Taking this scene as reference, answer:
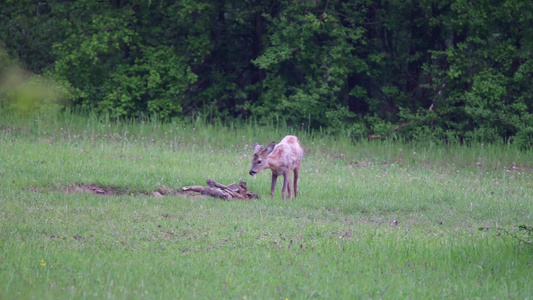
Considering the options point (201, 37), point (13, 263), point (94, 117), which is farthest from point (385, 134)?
point (13, 263)

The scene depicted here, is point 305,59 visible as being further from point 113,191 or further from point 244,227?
point 244,227

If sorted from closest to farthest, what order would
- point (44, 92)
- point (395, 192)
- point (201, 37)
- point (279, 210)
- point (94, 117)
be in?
point (279, 210), point (395, 192), point (94, 117), point (44, 92), point (201, 37)

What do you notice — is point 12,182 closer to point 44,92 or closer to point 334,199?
point 334,199

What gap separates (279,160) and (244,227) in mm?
3867

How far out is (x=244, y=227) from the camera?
10352 mm

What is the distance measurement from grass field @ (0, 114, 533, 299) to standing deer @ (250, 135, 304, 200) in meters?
Result: 0.52

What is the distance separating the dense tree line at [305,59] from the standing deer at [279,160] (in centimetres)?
1122

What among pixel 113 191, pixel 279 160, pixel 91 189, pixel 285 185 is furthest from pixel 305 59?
pixel 91 189

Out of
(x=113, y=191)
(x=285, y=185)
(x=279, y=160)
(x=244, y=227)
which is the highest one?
(x=279, y=160)

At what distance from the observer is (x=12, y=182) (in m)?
13.0

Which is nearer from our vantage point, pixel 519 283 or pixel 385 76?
pixel 519 283

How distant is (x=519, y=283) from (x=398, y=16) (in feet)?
66.4

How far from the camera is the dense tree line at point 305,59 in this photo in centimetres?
2503

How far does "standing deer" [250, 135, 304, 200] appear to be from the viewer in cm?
1366
